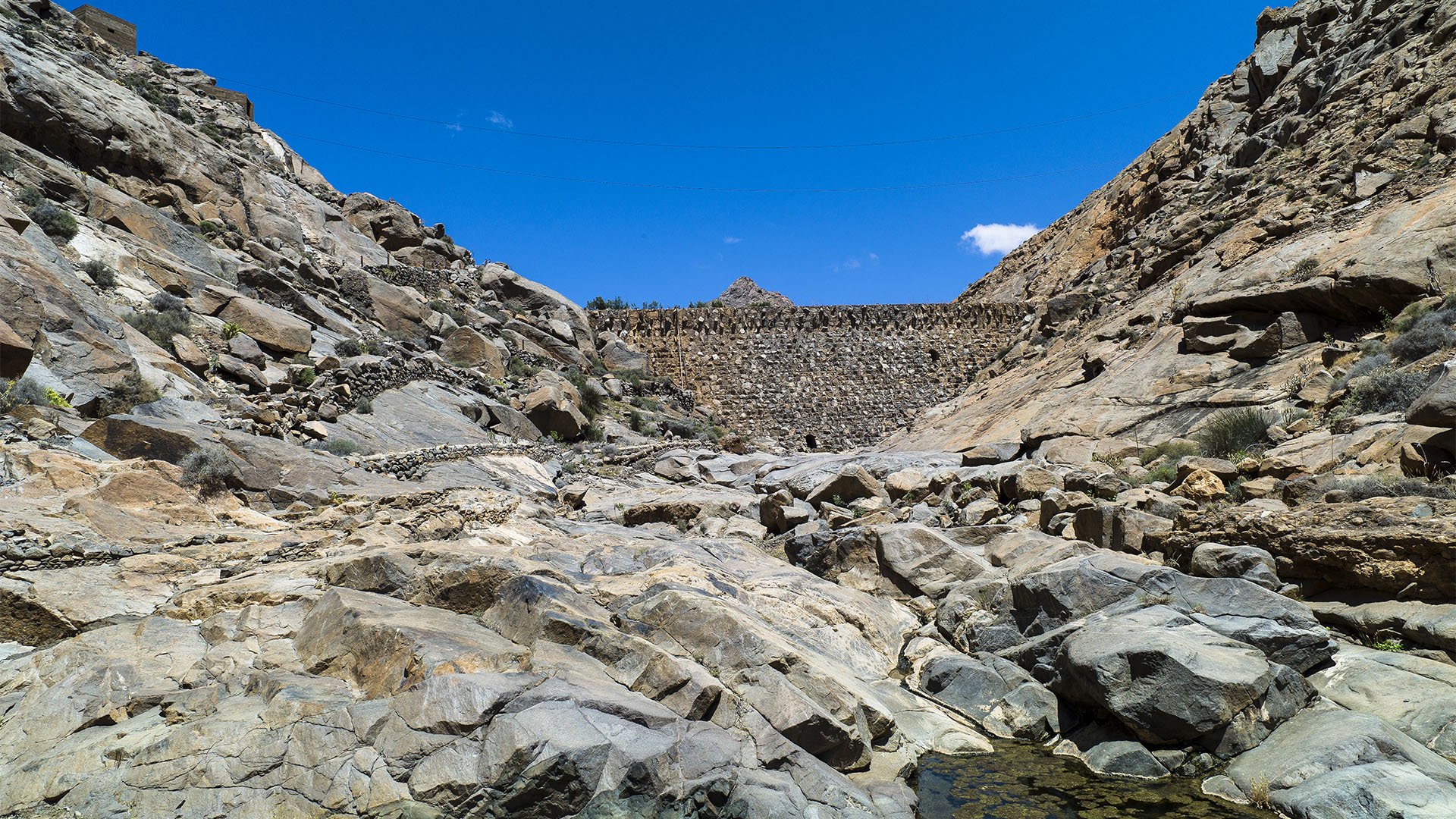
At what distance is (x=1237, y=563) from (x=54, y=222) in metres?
20.8

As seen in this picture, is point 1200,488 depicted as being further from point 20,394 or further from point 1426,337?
point 20,394

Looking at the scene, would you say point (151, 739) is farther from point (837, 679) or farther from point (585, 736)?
point (837, 679)

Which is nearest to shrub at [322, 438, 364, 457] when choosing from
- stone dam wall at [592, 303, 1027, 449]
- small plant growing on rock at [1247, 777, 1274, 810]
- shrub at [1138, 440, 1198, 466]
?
small plant growing on rock at [1247, 777, 1274, 810]

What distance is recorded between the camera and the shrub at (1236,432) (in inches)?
424

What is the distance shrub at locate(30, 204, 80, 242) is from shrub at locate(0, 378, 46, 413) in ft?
25.0

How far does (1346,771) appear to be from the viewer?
4.88 meters

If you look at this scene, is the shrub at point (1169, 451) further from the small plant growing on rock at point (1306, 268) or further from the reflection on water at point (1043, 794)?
the reflection on water at point (1043, 794)

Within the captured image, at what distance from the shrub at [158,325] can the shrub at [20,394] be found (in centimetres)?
425

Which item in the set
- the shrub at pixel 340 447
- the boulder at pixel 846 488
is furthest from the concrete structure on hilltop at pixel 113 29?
the boulder at pixel 846 488

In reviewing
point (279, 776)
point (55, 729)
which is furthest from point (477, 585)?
point (55, 729)

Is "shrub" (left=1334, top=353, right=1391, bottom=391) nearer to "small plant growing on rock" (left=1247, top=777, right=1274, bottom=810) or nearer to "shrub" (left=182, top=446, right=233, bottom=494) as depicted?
"small plant growing on rock" (left=1247, top=777, right=1274, bottom=810)

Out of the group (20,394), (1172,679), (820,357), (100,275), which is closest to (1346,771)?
(1172,679)

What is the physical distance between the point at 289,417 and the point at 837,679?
11970 mm

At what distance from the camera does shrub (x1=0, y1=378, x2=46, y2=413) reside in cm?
921
